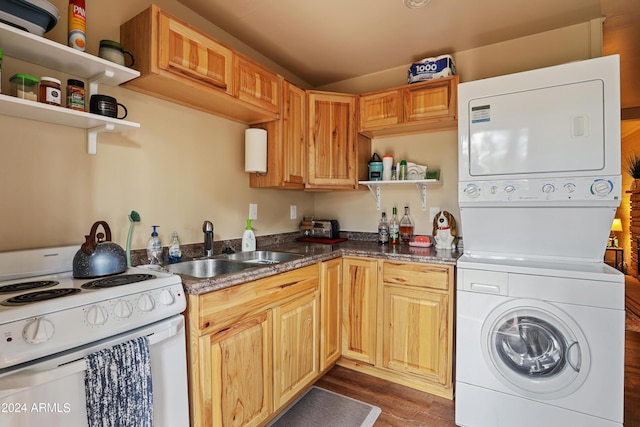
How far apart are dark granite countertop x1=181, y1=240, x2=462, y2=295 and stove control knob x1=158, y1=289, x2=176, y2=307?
0.08 meters

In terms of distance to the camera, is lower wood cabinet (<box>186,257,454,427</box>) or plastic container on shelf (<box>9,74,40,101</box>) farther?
lower wood cabinet (<box>186,257,454,427</box>)

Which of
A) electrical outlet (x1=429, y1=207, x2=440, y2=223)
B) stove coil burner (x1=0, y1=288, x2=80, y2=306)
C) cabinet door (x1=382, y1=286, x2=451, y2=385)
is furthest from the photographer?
electrical outlet (x1=429, y1=207, x2=440, y2=223)

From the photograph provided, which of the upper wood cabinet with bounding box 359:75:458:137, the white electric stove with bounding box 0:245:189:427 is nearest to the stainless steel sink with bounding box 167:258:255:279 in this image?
the white electric stove with bounding box 0:245:189:427

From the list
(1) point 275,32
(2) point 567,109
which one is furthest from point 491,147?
(1) point 275,32

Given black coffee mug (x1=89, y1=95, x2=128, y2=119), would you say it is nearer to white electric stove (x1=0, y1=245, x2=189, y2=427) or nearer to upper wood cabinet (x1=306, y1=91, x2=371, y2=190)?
white electric stove (x1=0, y1=245, x2=189, y2=427)

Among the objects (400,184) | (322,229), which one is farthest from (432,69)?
(322,229)

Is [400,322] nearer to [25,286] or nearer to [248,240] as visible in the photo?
[248,240]

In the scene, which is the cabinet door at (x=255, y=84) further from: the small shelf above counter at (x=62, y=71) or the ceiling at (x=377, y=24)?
the small shelf above counter at (x=62, y=71)

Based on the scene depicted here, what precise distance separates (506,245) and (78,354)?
2.07 meters

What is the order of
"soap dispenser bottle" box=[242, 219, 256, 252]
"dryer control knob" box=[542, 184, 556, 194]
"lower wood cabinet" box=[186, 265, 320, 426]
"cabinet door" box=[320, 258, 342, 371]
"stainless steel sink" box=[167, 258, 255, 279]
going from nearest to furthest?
"lower wood cabinet" box=[186, 265, 320, 426] → "dryer control knob" box=[542, 184, 556, 194] → "stainless steel sink" box=[167, 258, 255, 279] → "cabinet door" box=[320, 258, 342, 371] → "soap dispenser bottle" box=[242, 219, 256, 252]

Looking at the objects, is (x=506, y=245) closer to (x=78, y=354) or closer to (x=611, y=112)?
(x=611, y=112)

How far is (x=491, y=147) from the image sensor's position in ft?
5.87

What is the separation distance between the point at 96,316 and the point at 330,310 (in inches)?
58.0

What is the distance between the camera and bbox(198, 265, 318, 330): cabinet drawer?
4.31 ft
